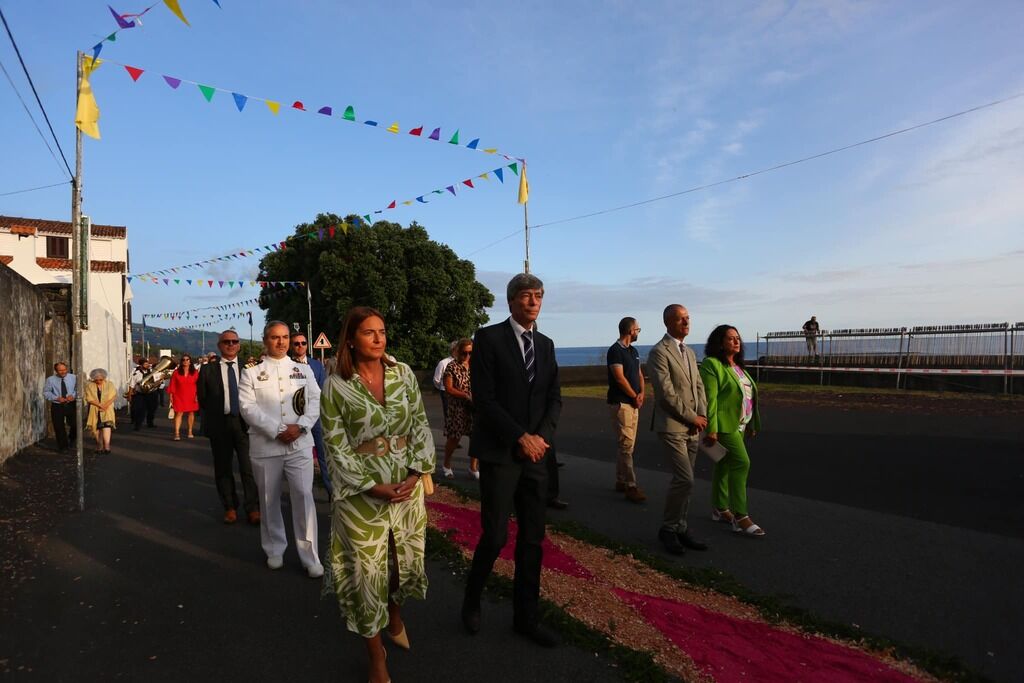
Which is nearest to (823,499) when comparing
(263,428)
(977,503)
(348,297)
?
(977,503)

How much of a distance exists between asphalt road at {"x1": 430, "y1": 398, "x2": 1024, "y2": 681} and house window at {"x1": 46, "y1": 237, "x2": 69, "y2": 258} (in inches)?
1490

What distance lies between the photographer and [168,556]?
5.52m

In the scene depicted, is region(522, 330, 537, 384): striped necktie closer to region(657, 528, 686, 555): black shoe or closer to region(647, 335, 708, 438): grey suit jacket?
region(647, 335, 708, 438): grey suit jacket

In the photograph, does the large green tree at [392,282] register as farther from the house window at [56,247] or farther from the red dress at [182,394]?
the red dress at [182,394]

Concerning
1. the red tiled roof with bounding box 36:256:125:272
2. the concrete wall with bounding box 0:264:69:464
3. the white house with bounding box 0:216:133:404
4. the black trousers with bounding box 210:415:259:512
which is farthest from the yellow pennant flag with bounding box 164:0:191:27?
the red tiled roof with bounding box 36:256:125:272

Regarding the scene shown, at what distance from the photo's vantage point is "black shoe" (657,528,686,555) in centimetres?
523

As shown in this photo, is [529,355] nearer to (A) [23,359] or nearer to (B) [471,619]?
(B) [471,619]

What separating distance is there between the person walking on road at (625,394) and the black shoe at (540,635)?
372 cm

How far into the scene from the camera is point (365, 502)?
331 centimetres

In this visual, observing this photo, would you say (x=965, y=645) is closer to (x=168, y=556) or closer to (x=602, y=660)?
(x=602, y=660)

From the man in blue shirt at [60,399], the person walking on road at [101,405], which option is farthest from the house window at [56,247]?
the person walking on road at [101,405]

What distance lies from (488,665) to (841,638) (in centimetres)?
196

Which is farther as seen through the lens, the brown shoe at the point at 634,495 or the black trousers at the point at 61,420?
the black trousers at the point at 61,420

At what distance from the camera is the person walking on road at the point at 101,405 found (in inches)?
475
